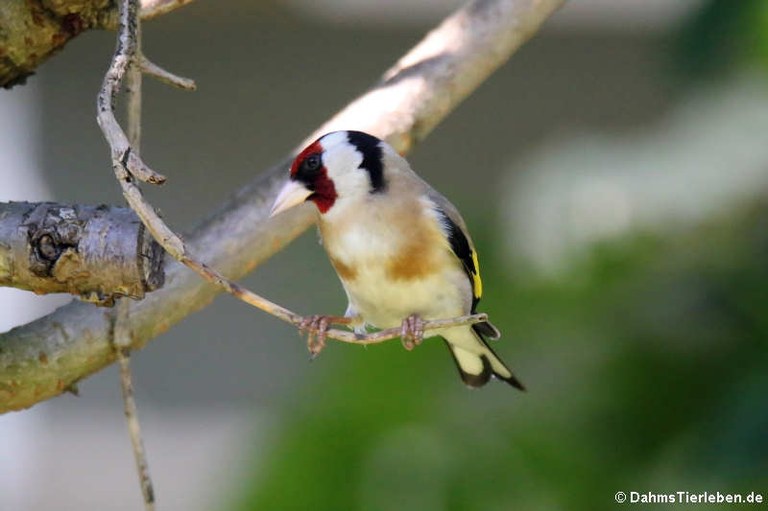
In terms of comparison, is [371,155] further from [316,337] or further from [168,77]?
[168,77]

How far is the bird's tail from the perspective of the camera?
251cm

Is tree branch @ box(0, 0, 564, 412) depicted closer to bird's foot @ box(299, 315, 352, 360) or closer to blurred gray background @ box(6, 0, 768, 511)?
bird's foot @ box(299, 315, 352, 360)

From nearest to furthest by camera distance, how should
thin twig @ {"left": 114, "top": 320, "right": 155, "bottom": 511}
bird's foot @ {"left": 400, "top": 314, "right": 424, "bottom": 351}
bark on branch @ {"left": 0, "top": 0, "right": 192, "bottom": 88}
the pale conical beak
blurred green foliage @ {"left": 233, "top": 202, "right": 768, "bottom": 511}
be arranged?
thin twig @ {"left": 114, "top": 320, "right": 155, "bottom": 511}, bark on branch @ {"left": 0, "top": 0, "right": 192, "bottom": 88}, the pale conical beak, bird's foot @ {"left": 400, "top": 314, "right": 424, "bottom": 351}, blurred green foliage @ {"left": 233, "top": 202, "right": 768, "bottom": 511}

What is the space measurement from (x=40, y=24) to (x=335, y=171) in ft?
1.95

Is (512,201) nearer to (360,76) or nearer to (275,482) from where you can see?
(275,482)

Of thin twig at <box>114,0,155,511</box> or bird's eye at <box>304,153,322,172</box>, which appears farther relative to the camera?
bird's eye at <box>304,153,322,172</box>

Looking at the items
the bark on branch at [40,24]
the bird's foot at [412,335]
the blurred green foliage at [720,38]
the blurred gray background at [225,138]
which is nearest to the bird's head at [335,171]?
the bird's foot at [412,335]

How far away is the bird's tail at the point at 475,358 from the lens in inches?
99.0

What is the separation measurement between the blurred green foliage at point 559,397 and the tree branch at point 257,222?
1.03m

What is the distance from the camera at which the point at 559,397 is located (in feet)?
10.6

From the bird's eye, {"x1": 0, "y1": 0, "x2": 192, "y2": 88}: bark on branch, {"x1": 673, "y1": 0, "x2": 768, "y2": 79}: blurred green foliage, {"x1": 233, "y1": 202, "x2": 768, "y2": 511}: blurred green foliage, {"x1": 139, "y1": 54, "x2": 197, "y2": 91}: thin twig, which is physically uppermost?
{"x1": 0, "y1": 0, "x2": 192, "y2": 88}: bark on branch

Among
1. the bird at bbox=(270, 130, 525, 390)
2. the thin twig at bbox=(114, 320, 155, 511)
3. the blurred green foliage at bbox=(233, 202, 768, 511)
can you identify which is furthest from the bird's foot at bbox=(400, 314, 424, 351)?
the blurred green foliage at bbox=(233, 202, 768, 511)

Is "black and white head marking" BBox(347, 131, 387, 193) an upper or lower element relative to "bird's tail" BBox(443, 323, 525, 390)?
upper

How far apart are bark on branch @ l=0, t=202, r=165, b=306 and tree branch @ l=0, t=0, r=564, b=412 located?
0.93ft
